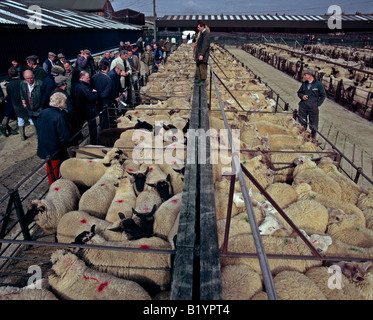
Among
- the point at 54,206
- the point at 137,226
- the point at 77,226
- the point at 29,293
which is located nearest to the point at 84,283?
the point at 29,293

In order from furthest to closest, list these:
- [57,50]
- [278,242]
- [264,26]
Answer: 1. [264,26]
2. [57,50]
3. [278,242]

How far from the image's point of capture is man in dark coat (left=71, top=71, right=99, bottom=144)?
5860 millimetres

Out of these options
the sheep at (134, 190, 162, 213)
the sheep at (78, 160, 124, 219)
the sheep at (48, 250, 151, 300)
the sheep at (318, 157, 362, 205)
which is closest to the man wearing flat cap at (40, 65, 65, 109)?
the sheep at (78, 160, 124, 219)

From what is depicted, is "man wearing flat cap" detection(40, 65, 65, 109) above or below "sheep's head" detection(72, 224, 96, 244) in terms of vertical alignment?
above

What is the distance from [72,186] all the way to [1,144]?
432 cm

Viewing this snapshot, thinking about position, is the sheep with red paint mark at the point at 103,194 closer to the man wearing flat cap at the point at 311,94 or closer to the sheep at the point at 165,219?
the sheep at the point at 165,219

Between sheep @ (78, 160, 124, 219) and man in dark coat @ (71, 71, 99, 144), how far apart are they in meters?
1.81

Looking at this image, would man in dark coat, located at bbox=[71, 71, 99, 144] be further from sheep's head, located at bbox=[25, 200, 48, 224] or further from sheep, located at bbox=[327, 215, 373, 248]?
sheep, located at bbox=[327, 215, 373, 248]

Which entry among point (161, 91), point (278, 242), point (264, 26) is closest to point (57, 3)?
point (264, 26)

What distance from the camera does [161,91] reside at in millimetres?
10445

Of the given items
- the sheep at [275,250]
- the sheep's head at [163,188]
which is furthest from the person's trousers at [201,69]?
the sheep at [275,250]

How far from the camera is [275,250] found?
288cm

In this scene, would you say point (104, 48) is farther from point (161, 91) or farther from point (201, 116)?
point (201, 116)

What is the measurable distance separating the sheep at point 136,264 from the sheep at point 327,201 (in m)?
2.37
